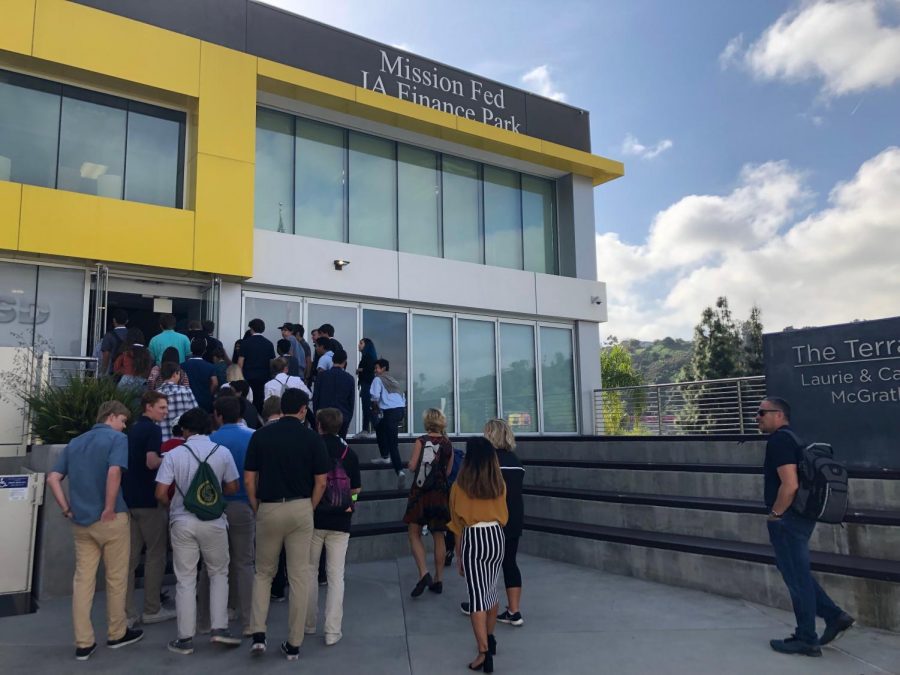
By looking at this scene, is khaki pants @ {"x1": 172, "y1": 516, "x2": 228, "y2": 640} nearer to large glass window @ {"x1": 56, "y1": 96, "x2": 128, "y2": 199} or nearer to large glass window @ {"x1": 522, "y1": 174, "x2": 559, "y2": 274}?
large glass window @ {"x1": 56, "y1": 96, "x2": 128, "y2": 199}

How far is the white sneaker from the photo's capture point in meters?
5.84

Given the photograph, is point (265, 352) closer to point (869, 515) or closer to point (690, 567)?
point (690, 567)

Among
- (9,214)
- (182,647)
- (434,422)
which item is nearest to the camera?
(182,647)

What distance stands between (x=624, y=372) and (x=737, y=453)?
38.3m

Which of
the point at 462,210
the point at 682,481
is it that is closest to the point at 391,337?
the point at 462,210

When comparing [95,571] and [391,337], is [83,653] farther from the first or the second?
[391,337]

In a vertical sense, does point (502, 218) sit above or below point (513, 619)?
above

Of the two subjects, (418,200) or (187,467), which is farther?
(418,200)

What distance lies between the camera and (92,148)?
35.4 ft

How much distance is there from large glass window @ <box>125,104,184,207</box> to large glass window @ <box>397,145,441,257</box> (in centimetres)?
460

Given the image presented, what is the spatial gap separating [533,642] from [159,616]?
10.9 feet

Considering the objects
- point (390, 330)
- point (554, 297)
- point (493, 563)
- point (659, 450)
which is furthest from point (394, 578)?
point (554, 297)

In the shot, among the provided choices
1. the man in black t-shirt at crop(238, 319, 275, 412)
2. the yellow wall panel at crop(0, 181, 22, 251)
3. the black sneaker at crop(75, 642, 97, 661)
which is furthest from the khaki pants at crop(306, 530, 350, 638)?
the yellow wall panel at crop(0, 181, 22, 251)

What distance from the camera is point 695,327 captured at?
49.1m
